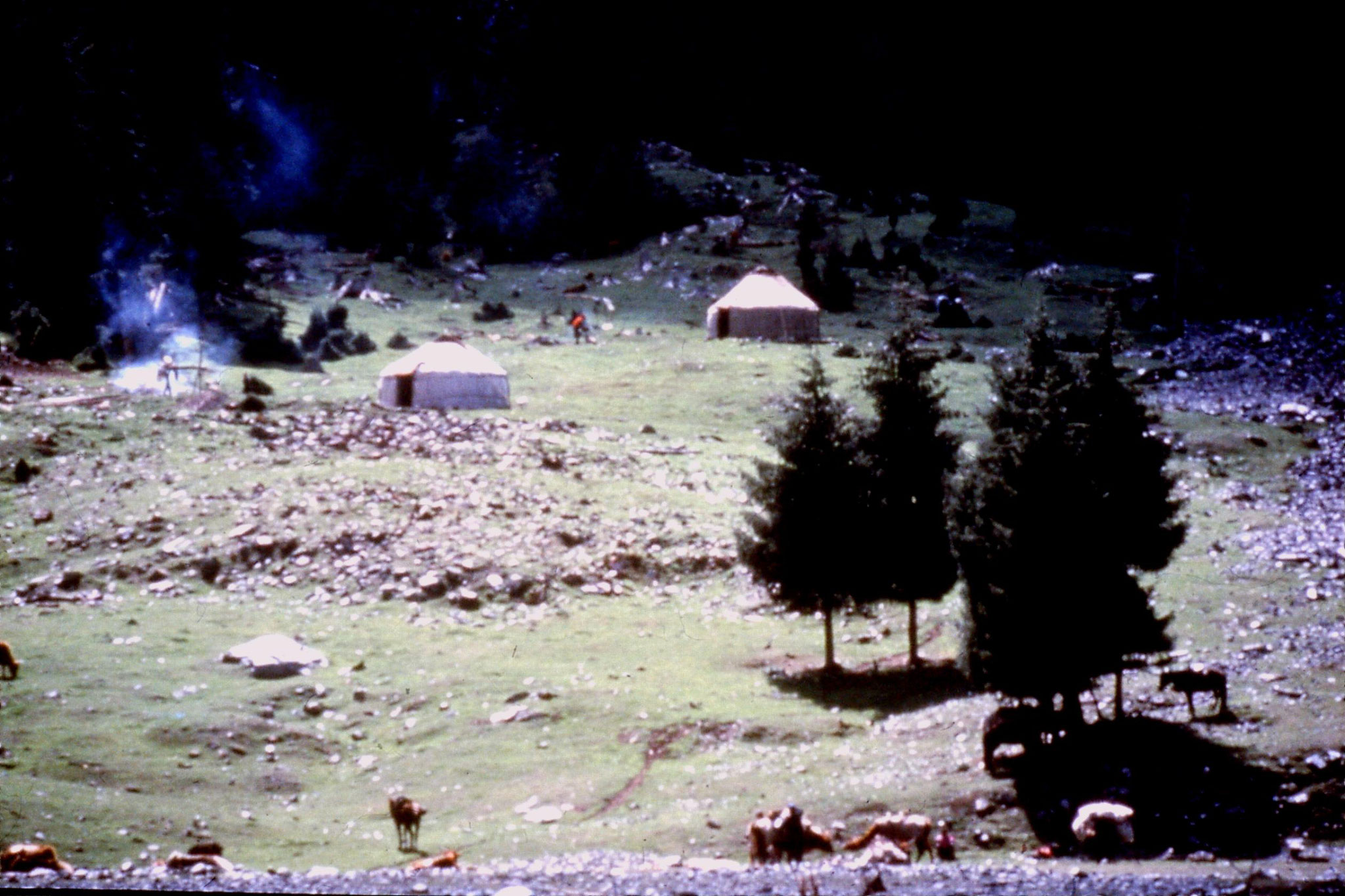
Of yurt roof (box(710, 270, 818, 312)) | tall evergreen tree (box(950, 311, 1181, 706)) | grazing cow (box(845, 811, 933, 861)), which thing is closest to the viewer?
grazing cow (box(845, 811, 933, 861))

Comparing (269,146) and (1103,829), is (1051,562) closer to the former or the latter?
(1103,829)

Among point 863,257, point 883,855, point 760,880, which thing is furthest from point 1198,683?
point 863,257

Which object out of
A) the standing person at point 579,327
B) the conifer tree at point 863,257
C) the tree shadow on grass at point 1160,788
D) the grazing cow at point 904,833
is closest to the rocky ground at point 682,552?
the grazing cow at point 904,833

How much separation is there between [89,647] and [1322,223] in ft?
235

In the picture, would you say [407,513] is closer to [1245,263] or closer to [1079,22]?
[1079,22]

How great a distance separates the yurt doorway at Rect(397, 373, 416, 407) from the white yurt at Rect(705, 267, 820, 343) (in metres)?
19.6

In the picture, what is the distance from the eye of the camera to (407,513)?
1187 inches

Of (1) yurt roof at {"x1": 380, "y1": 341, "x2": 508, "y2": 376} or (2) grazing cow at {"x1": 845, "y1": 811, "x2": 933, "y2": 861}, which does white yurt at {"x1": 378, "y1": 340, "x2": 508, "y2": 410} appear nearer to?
(1) yurt roof at {"x1": 380, "y1": 341, "x2": 508, "y2": 376}

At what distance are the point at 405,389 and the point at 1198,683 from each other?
2963 cm

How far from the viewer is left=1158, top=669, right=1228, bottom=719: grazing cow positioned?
1755cm

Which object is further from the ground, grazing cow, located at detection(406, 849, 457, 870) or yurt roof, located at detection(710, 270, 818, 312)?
yurt roof, located at detection(710, 270, 818, 312)

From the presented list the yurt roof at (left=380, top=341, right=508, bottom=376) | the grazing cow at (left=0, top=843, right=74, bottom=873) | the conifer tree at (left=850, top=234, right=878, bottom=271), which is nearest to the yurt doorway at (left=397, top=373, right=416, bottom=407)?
the yurt roof at (left=380, top=341, right=508, bottom=376)

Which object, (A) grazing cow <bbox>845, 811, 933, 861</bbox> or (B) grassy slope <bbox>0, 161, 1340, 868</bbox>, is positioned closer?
(A) grazing cow <bbox>845, 811, 933, 861</bbox>

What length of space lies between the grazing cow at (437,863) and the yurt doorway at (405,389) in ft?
96.5
